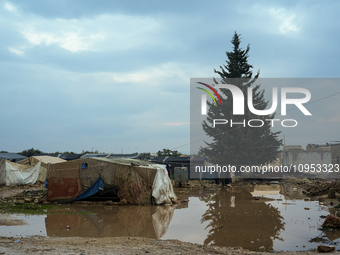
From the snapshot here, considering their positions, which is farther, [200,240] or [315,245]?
[200,240]

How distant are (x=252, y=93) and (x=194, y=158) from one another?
10.9 meters

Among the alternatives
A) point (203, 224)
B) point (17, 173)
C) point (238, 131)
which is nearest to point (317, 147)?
point (238, 131)

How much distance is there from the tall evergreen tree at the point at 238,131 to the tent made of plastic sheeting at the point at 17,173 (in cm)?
1932

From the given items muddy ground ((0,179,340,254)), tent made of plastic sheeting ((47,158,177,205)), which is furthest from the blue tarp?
muddy ground ((0,179,340,254))

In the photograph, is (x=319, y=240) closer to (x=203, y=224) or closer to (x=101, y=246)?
(x=203, y=224)

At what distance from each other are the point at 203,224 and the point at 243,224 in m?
1.36

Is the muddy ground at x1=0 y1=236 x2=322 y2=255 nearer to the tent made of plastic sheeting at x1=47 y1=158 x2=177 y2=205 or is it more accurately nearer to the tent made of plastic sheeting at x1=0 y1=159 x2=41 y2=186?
the tent made of plastic sheeting at x1=47 y1=158 x2=177 y2=205

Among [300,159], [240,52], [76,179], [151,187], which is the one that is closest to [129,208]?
[151,187]

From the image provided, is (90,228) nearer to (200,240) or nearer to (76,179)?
(200,240)

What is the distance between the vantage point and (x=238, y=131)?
3669 centimetres

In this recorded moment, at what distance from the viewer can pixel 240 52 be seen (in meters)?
40.8

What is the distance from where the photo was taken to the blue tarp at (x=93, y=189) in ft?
52.0

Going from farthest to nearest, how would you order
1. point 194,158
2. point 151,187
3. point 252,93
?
point 252,93, point 194,158, point 151,187

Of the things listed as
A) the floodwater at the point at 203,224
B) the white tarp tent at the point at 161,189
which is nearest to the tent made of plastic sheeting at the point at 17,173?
the floodwater at the point at 203,224
